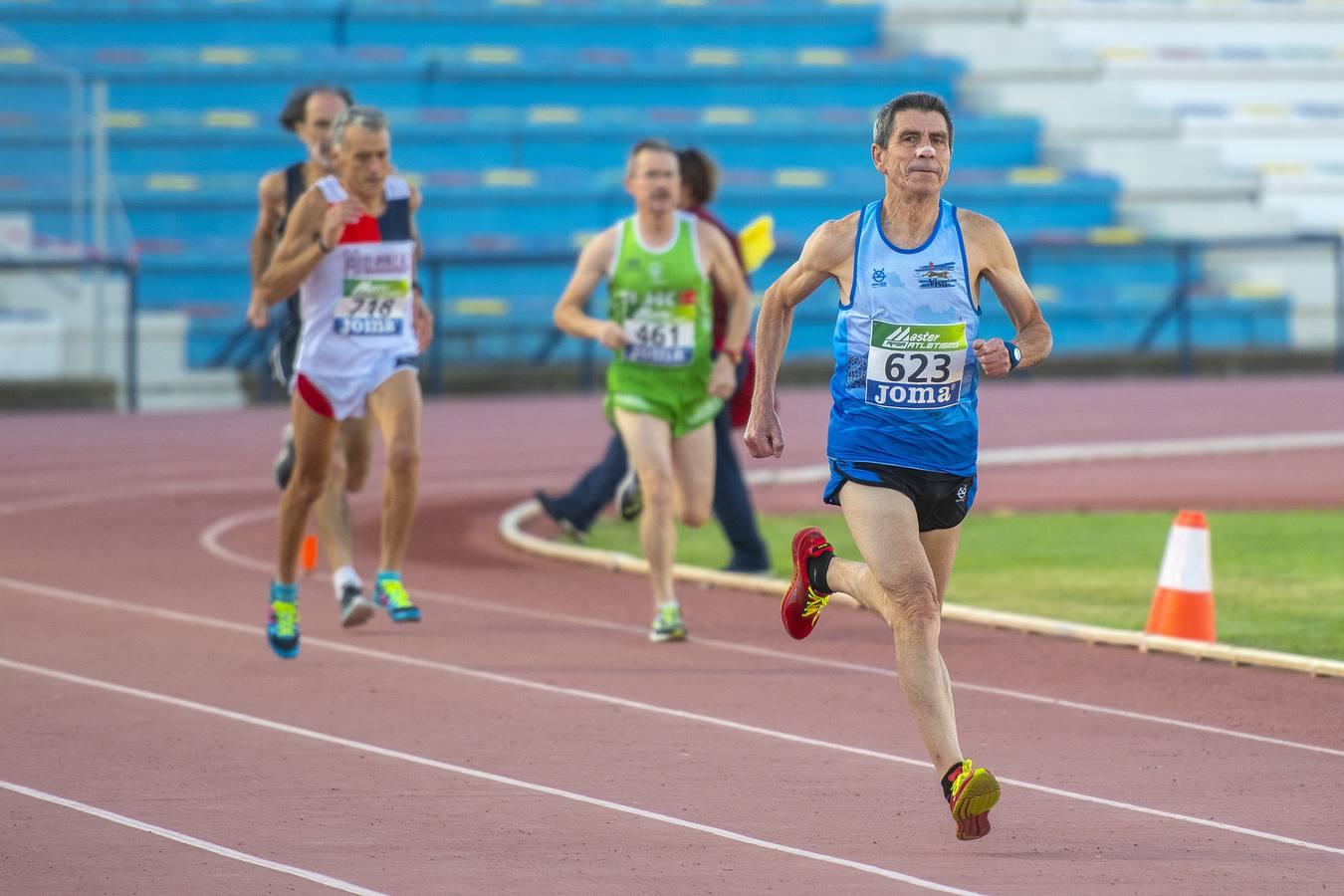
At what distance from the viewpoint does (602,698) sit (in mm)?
8680

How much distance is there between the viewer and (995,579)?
12.2m

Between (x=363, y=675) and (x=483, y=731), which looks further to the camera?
(x=363, y=675)

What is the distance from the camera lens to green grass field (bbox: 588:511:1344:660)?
35.2 feet

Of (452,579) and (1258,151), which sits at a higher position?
(1258,151)

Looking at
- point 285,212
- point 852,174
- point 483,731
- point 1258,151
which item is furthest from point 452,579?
point 1258,151

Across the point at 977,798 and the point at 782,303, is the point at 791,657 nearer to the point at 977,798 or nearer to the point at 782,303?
the point at 782,303

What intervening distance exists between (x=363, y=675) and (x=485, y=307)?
1788 centimetres

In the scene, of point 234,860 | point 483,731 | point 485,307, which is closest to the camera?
point 234,860

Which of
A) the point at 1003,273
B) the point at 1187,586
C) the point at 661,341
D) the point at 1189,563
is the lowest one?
the point at 1187,586

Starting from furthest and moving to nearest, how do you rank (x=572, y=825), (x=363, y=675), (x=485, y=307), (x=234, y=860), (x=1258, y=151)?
1. (x=1258, y=151)
2. (x=485, y=307)
3. (x=363, y=675)
4. (x=572, y=825)
5. (x=234, y=860)

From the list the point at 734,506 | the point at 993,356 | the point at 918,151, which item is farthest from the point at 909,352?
the point at 734,506

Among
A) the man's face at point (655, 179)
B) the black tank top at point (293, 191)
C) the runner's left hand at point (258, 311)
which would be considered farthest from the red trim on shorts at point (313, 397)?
the man's face at point (655, 179)

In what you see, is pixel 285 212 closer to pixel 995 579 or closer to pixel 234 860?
pixel 995 579

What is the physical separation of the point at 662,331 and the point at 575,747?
299 cm
